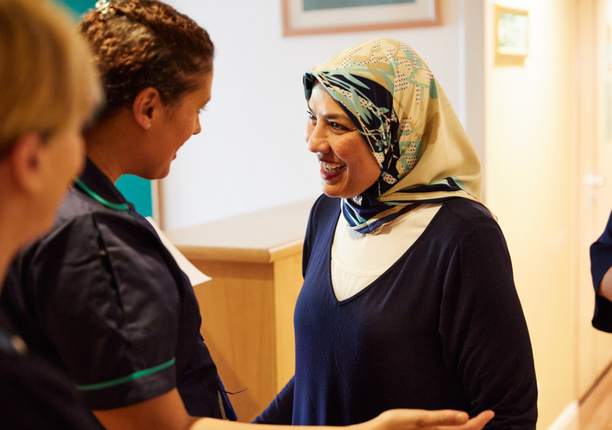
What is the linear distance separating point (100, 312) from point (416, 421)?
472mm

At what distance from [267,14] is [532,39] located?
1256 mm

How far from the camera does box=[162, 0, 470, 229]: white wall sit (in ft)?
10.6

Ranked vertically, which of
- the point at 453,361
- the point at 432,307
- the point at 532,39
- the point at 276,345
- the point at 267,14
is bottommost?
the point at 276,345

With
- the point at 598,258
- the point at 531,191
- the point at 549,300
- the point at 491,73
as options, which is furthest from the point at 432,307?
the point at 549,300

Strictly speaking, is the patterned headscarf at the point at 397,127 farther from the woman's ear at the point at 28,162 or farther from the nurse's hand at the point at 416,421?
the woman's ear at the point at 28,162

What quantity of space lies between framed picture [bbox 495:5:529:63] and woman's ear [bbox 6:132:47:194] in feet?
7.82

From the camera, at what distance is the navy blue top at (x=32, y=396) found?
0.44 meters

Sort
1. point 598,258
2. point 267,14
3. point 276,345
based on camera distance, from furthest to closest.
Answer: point 267,14 < point 276,345 < point 598,258

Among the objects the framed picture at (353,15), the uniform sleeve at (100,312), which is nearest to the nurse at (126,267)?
the uniform sleeve at (100,312)

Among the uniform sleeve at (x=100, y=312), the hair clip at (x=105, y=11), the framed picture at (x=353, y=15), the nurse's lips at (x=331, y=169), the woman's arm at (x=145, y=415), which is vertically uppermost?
the framed picture at (x=353, y=15)

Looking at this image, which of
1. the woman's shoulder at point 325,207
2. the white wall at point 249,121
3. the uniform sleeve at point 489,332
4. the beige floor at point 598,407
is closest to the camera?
the uniform sleeve at point 489,332

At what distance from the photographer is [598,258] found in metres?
1.64

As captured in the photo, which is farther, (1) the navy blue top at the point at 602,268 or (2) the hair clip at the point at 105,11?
(1) the navy blue top at the point at 602,268

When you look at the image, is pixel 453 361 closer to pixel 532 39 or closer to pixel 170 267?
pixel 170 267
